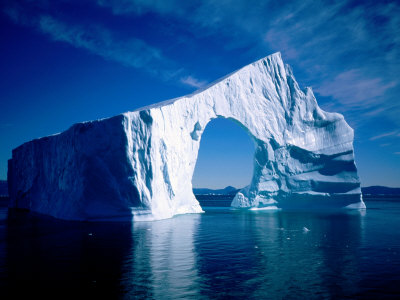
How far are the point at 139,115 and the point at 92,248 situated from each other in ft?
26.3

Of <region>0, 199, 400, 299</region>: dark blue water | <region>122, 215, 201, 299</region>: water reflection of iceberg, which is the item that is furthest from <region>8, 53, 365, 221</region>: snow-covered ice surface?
<region>122, 215, 201, 299</region>: water reflection of iceberg

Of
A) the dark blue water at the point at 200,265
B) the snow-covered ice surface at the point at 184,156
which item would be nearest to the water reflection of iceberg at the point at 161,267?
the dark blue water at the point at 200,265

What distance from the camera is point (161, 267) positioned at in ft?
20.6

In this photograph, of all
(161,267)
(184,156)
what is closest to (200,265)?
(161,267)

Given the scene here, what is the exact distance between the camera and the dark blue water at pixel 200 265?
4.83 m

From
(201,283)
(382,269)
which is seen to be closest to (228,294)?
(201,283)

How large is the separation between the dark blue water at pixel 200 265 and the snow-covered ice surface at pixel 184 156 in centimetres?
422

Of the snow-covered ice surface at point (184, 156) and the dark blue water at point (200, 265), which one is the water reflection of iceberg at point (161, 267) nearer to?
the dark blue water at point (200, 265)

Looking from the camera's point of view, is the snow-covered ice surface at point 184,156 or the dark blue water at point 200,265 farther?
the snow-covered ice surface at point 184,156

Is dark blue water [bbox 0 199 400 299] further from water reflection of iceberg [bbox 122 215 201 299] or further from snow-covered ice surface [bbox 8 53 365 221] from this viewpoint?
snow-covered ice surface [bbox 8 53 365 221]

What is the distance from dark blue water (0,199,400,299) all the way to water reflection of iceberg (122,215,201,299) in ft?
0.05

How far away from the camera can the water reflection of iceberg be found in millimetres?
4859

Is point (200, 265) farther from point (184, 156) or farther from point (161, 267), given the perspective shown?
point (184, 156)

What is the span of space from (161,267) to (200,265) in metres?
0.77
